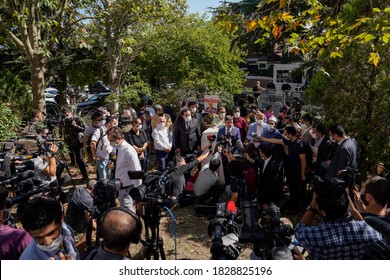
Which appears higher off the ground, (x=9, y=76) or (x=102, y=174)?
(x=9, y=76)

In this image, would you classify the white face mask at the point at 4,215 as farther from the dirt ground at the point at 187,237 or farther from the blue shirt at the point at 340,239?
the blue shirt at the point at 340,239

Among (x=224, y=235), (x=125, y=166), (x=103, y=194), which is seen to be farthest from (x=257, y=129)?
(x=224, y=235)

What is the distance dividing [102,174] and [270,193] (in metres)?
3.13

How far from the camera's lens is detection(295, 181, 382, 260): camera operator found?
2725 millimetres

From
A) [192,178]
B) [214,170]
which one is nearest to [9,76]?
[192,178]

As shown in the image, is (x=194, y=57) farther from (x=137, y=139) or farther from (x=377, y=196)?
(x=377, y=196)

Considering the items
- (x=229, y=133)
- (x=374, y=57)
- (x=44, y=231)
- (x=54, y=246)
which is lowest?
(x=54, y=246)

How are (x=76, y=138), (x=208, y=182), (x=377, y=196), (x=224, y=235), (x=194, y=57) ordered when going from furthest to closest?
1. (x=194, y=57)
2. (x=76, y=138)
3. (x=208, y=182)
4. (x=377, y=196)
5. (x=224, y=235)

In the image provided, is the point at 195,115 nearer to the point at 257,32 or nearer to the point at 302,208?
the point at 302,208

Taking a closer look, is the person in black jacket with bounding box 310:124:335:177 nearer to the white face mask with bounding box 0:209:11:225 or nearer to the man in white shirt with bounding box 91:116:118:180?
the man in white shirt with bounding box 91:116:118:180

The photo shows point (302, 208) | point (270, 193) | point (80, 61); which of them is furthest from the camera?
point (80, 61)

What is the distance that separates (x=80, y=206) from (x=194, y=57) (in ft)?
43.1

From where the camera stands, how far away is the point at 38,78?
11.3 m

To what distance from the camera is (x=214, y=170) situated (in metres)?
5.82
